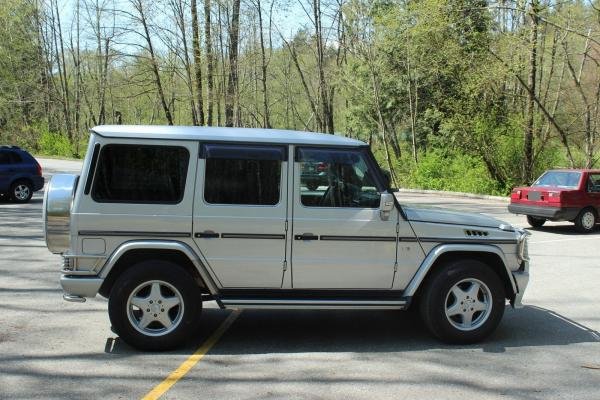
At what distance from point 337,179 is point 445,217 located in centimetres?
115

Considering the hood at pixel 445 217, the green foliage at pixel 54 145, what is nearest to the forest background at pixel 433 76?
the green foliage at pixel 54 145

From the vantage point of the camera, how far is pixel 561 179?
1516 cm

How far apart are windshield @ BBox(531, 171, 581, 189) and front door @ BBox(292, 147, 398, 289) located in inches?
434

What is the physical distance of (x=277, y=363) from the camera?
16.9 feet

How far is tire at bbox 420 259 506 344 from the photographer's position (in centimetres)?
559

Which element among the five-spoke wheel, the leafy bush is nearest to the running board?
the five-spoke wheel

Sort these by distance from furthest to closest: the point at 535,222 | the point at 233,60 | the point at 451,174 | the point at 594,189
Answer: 1. the point at 233,60
2. the point at 451,174
3. the point at 535,222
4. the point at 594,189

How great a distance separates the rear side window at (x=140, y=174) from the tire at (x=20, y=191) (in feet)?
51.2

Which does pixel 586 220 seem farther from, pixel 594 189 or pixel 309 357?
pixel 309 357

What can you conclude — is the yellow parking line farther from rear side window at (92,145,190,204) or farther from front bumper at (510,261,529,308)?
front bumper at (510,261,529,308)

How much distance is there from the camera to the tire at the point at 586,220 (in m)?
14.6

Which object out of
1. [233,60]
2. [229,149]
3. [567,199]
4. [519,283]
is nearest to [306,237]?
[229,149]

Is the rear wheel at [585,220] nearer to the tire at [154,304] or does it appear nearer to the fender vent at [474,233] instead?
the fender vent at [474,233]

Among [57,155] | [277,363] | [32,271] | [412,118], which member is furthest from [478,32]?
[57,155]
